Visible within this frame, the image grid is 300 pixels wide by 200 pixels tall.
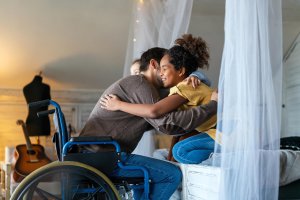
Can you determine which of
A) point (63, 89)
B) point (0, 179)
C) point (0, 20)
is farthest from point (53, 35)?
point (0, 179)

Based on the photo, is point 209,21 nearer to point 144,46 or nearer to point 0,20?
point 144,46

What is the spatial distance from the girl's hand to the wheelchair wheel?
0.34m

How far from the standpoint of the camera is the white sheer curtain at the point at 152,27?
2.64 m

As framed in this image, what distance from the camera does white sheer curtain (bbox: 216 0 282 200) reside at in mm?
1284

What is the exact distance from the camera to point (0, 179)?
3600mm

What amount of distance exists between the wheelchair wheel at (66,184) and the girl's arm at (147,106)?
320 millimetres

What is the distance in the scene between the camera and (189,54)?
6.32ft

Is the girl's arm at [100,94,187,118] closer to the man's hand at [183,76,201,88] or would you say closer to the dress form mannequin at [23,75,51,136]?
the man's hand at [183,76,201,88]

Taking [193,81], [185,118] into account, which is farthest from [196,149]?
[193,81]

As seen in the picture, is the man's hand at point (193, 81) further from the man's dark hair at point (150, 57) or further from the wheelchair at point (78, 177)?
the wheelchair at point (78, 177)

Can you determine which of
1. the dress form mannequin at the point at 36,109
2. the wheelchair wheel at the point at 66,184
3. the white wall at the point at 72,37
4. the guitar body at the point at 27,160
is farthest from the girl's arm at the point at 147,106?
the dress form mannequin at the point at 36,109

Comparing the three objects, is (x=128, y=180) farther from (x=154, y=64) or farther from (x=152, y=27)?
(x=152, y=27)

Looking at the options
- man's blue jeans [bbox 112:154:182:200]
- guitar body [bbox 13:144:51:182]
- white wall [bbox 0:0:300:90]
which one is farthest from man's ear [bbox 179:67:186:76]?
guitar body [bbox 13:144:51:182]

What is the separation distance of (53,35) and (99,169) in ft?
7.61
